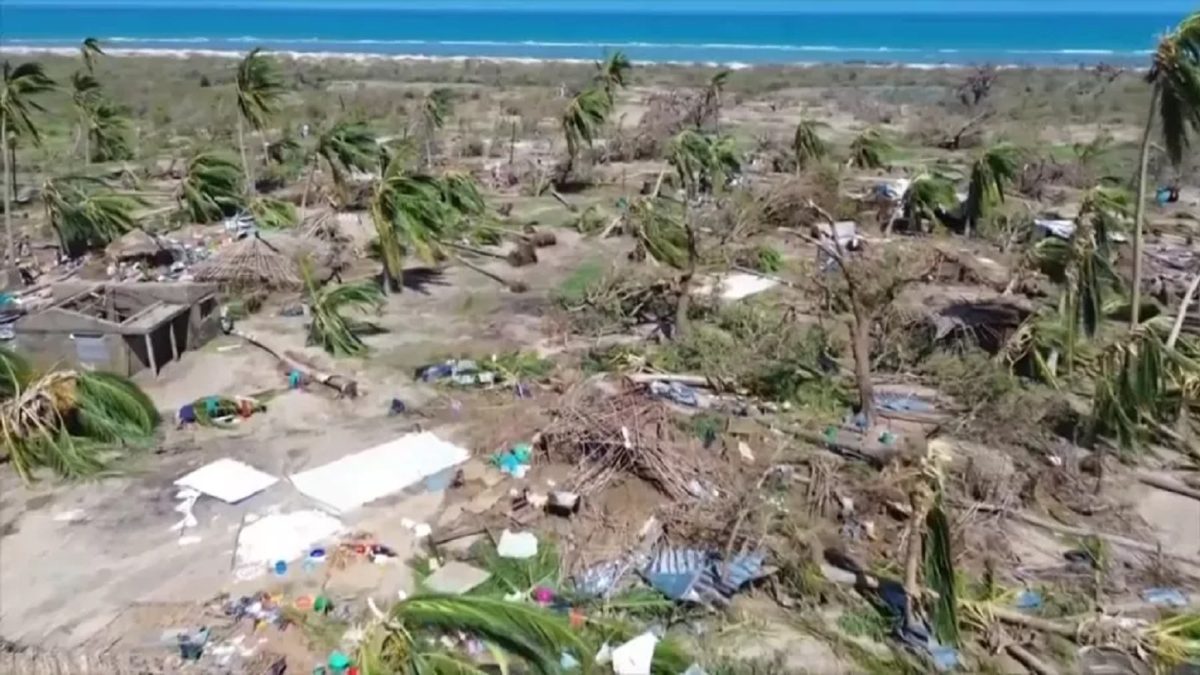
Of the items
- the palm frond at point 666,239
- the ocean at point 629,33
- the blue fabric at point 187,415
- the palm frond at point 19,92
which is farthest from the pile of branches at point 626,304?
the ocean at point 629,33

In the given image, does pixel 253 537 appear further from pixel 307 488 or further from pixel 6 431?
pixel 6 431

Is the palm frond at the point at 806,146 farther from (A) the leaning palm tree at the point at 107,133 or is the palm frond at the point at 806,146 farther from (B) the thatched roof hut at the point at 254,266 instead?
(A) the leaning palm tree at the point at 107,133

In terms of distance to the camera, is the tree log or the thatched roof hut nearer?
the tree log

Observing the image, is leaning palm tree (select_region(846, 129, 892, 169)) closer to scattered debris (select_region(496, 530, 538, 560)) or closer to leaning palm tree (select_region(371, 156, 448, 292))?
leaning palm tree (select_region(371, 156, 448, 292))

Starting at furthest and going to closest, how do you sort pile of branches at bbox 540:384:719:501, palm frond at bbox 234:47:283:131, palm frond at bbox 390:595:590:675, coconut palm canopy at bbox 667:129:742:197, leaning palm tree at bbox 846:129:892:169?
1. leaning palm tree at bbox 846:129:892:169
2. palm frond at bbox 234:47:283:131
3. coconut palm canopy at bbox 667:129:742:197
4. pile of branches at bbox 540:384:719:501
5. palm frond at bbox 390:595:590:675

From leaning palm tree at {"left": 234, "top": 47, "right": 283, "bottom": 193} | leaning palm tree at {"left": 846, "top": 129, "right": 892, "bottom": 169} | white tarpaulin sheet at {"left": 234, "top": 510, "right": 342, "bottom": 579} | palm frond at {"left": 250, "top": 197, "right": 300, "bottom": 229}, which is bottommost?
white tarpaulin sheet at {"left": 234, "top": 510, "right": 342, "bottom": 579}

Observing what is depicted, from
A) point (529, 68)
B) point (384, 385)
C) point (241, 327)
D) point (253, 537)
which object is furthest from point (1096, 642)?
point (529, 68)

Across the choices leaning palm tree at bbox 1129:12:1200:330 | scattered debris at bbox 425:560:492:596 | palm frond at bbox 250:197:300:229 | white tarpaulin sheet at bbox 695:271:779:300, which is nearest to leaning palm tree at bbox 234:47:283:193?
palm frond at bbox 250:197:300:229
